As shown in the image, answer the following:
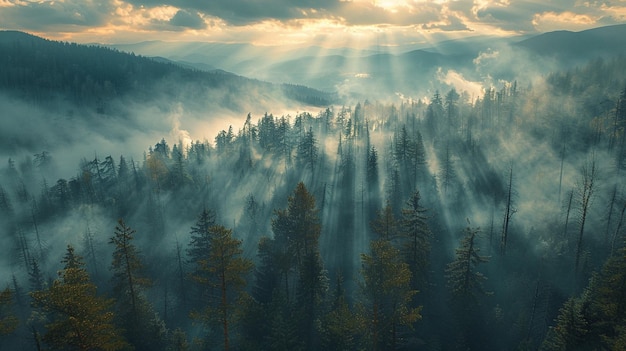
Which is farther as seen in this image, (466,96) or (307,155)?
(466,96)

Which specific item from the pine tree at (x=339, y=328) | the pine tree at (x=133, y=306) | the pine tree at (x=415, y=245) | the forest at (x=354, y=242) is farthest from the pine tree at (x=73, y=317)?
the pine tree at (x=415, y=245)

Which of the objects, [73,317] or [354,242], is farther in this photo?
[354,242]

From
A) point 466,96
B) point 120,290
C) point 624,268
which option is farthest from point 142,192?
point 466,96

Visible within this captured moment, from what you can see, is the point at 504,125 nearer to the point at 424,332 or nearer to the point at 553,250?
the point at 553,250

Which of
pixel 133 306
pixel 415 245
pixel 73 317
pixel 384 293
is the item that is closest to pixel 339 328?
pixel 384 293

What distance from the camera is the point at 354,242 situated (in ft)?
217

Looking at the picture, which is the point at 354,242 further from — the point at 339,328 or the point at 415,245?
the point at 339,328

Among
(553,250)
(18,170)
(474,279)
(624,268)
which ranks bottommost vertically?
(18,170)

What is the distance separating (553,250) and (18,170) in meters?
176

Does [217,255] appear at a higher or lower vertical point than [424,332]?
higher

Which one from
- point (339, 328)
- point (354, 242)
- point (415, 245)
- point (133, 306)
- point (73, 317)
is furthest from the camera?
point (354, 242)

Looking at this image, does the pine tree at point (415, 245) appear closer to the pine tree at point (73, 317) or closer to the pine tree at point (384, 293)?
the pine tree at point (384, 293)

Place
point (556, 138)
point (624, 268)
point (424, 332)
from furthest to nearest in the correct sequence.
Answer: point (556, 138) → point (424, 332) → point (624, 268)

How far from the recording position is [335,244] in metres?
66.9
